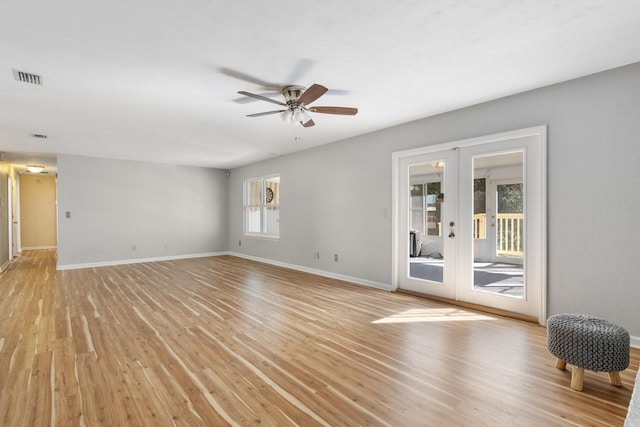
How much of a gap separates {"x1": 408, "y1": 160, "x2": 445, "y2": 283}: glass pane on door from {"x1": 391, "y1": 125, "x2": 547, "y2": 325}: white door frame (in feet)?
0.63

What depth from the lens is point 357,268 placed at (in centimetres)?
550

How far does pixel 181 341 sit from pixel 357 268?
3.19m

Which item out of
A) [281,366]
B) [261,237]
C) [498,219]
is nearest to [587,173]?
[498,219]

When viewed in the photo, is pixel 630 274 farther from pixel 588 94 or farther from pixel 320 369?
pixel 320 369

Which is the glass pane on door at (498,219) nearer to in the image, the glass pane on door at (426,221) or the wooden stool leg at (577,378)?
the glass pane on door at (426,221)

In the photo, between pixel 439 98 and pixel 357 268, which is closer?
pixel 439 98

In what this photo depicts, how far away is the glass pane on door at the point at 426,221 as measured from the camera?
4477 millimetres

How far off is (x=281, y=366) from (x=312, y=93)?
2.33 m

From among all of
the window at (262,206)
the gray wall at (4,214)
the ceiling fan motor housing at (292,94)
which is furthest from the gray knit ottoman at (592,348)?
the gray wall at (4,214)

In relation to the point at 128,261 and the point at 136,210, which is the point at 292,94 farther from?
the point at 128,261

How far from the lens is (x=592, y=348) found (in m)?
2.14

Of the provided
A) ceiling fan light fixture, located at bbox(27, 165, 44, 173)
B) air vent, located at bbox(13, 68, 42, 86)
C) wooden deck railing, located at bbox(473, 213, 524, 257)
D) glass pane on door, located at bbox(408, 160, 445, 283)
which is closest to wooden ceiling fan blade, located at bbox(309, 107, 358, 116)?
glass pane on door, located at bbox(408, 160, 445, 283)

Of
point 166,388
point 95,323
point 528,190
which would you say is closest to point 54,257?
point 95,323

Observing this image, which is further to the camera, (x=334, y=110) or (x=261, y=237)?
(x=261, y=237)
